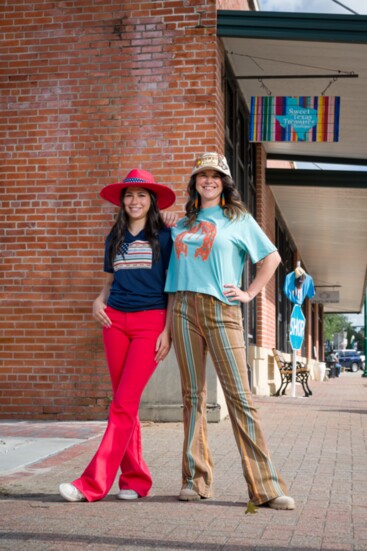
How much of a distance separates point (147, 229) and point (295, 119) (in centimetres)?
726

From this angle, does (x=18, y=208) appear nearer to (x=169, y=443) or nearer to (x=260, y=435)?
(x=169, y=443)

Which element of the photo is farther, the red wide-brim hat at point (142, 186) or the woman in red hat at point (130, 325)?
the red wide-brim hat at point (142, 186)

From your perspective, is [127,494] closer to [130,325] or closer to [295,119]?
[130,325]

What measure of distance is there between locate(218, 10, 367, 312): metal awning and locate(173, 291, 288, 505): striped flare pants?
6199 mm

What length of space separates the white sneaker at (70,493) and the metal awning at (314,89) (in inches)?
270

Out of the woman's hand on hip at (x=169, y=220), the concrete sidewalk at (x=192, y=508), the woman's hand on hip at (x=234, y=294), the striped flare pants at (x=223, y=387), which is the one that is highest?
the woman's hand on hip at (x=169, y=220)

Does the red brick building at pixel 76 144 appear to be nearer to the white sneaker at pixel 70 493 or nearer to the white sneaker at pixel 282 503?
the white sneaker at pixel 70 493

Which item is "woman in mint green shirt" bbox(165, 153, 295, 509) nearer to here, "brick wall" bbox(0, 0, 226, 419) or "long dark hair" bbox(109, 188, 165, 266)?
"long dark hair" bbox(109, 188, 165, 266)

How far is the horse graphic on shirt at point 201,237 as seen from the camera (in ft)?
17.3

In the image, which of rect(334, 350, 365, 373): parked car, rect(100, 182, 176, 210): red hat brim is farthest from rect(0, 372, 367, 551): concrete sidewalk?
rect(334, 350, 365, 373): parked car

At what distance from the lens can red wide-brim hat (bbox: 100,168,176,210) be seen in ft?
18.2

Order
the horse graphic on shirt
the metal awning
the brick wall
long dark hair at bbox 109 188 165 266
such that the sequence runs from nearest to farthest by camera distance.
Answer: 1. the horse graphic on shirt
2. long dark hair at bbox 109 188 165 266
3. the brick wall
4. the metal awning

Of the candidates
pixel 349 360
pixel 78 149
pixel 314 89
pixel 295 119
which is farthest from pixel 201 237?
pixel 349 360

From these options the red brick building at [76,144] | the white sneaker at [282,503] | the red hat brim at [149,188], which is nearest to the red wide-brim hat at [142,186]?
the red hat brim at [149,188]
